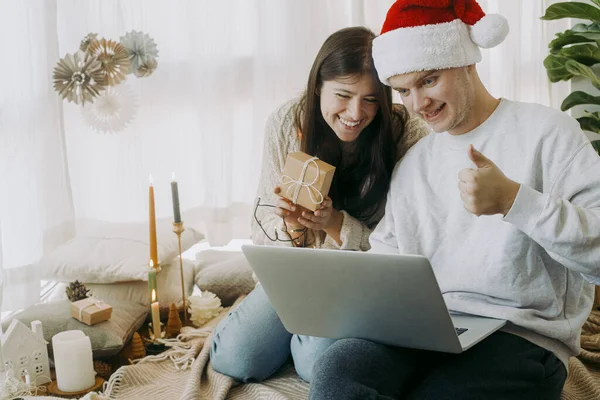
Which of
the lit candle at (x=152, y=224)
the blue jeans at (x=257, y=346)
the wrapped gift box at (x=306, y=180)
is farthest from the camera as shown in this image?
the lit candle at (x=152, y=224)

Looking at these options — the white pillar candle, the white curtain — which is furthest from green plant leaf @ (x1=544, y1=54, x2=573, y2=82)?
the white pillar candle

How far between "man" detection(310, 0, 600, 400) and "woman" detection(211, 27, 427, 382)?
0.57 feet

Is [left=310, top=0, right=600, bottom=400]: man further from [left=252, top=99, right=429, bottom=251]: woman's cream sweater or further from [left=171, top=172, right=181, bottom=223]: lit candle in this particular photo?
[left=171, top=172, right=181, bottom=223]: lit candle

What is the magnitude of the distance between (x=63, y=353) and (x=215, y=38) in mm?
1179

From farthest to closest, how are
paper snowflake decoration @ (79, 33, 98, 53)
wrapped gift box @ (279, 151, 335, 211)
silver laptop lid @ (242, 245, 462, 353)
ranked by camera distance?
1. paper snowflake decoration @ (79, 33, 98, 53)
2. wrapped gift box @ (279, 151, 335, 211)
3. silver laptop lid @ (242, 245, 462, 353)

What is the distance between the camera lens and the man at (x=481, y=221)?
1137 millimetres

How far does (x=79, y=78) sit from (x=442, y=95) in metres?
1.34

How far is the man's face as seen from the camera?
1.33 metres

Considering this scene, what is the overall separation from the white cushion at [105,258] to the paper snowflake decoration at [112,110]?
1.23 ft

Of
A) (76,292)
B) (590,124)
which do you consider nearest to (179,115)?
(76,292)

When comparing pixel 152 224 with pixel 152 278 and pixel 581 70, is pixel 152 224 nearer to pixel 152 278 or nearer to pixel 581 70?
pixel 152 278

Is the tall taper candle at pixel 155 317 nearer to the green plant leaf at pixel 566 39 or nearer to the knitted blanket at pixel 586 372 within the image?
the knitted blanket at pixel 586 372

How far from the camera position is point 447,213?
1.40 m

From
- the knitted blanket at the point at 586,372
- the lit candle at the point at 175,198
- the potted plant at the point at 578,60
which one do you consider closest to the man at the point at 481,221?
the knitted blanket at the point at 586,372
